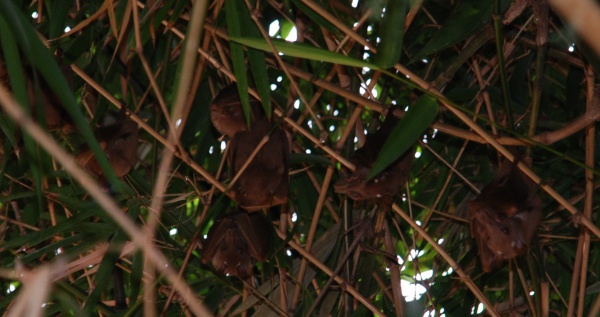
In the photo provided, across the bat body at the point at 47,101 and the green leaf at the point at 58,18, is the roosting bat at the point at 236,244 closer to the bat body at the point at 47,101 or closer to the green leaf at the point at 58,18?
the bat body at the point at 47,101

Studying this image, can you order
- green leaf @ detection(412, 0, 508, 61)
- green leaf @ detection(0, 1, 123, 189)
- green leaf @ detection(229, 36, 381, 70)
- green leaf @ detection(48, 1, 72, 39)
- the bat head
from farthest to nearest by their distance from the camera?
green leaf @ detection(48, 1, 72, 39) < green leaf @ detection(412, 0, 508, 61) < the bat head < green leaf @ detection(229, 36, 381, 70) < green leaf @ detection(0, 1, 123, 189)

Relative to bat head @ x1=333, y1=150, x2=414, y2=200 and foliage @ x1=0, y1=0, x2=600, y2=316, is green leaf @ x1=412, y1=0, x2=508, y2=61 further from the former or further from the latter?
bat head @ x1=333, y1=150, x2=414, y2=200

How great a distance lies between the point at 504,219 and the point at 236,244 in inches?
14.4

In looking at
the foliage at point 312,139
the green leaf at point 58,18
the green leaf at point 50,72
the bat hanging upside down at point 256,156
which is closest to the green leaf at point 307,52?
the foliage at point 312,139

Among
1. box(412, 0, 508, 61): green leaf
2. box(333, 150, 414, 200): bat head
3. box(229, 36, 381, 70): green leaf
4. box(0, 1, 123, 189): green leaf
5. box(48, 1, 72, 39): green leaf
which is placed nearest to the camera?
box(0, 1, 123, 189): green leaf

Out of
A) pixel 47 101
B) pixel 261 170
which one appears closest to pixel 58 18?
pixel 47 101

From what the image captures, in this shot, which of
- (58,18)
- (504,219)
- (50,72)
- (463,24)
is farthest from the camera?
(58,18)

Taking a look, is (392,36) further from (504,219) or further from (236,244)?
(236,244)

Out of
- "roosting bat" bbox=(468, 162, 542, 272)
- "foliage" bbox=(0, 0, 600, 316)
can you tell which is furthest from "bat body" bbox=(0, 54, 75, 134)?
"roosting bat" bbox=(468, 162, 542, 272)

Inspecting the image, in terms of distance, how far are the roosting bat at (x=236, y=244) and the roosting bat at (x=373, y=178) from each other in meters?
0.15

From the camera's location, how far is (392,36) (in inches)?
33.4

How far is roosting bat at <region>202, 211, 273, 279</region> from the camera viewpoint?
1.08 m

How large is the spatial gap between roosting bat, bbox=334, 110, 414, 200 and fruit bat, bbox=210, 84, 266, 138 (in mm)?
145

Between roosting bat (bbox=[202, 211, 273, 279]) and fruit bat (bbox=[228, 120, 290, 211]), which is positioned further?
roosting bat (bbox=[202, 211, 273, 279])
